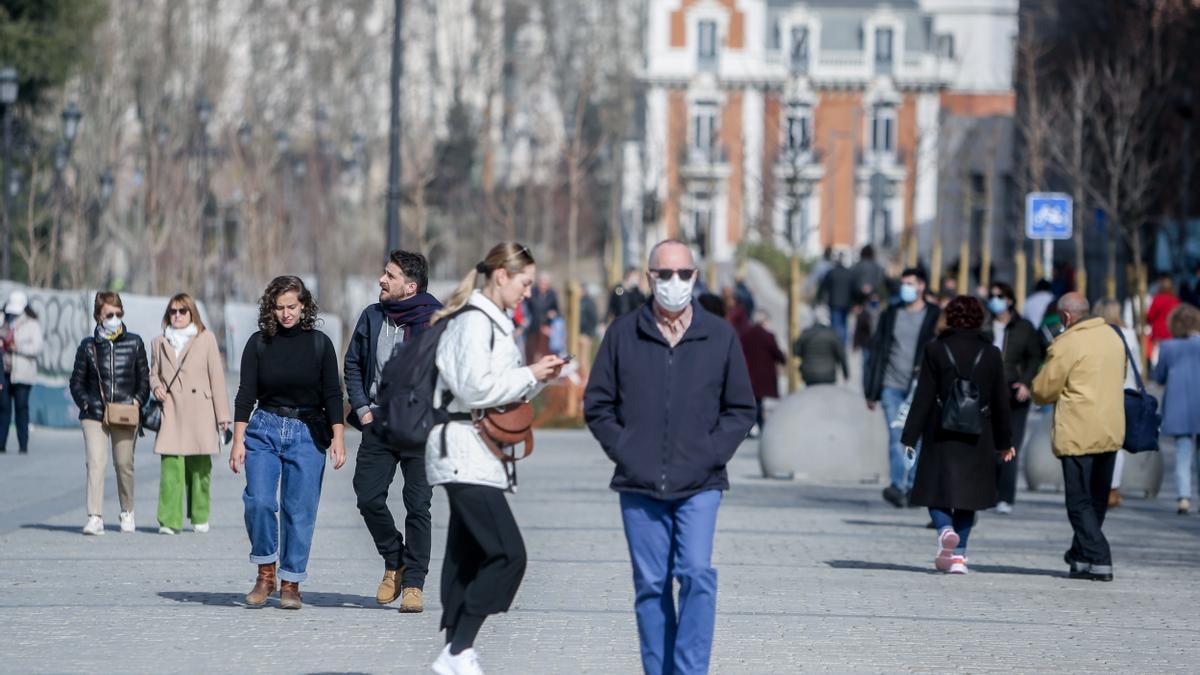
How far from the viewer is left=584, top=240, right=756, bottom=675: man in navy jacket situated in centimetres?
812

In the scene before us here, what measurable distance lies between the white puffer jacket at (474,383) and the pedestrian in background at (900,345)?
9400 millimetres

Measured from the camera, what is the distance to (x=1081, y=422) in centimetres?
1373

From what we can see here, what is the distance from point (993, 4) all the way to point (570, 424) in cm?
5689

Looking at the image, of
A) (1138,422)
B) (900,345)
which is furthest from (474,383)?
(900,345)

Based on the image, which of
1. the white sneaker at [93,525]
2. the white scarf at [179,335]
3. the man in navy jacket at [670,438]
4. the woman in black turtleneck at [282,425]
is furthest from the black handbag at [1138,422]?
the white sneaker at [93,525]

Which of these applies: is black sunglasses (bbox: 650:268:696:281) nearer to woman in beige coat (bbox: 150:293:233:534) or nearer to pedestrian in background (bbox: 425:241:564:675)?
pedestrian in background (bbox: 425:241:564:675)

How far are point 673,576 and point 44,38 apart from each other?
3393 cm

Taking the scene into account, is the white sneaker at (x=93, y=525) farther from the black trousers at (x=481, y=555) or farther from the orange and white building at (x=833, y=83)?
the orange and white building at (x=833, y=83)

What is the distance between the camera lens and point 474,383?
845 cm

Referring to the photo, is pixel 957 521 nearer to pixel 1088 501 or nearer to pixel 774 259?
pixel 1088 501

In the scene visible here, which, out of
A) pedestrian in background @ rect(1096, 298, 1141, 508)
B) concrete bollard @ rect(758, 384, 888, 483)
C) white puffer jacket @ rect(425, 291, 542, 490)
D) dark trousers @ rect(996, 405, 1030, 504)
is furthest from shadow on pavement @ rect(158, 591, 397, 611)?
concrete bollard @ rect(758, 384, 888, 483)

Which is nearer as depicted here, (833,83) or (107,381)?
(107,381)

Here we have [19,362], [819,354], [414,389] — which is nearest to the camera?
[414,389]

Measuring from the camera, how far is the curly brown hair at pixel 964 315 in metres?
13.8
